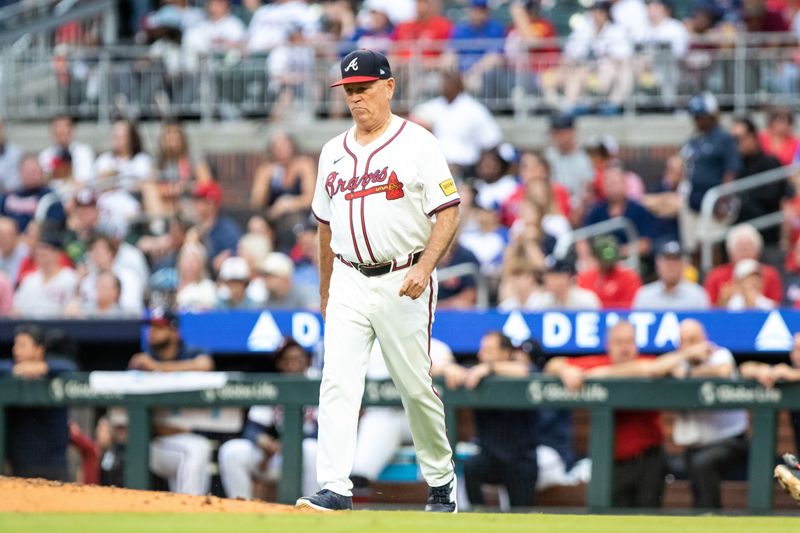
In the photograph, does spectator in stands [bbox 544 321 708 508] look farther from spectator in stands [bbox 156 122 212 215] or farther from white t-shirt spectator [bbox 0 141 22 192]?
white t-shirt spectator [bbox 0 141 22 192]

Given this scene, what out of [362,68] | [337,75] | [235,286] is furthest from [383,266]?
[337,75]

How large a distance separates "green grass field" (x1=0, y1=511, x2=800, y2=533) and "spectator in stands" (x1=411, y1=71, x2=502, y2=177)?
7.82 metres

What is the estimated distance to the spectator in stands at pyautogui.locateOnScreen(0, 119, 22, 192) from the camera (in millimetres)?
15594

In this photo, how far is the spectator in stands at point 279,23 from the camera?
1634 centimetres

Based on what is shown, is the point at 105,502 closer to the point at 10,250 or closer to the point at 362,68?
the point at 362,68

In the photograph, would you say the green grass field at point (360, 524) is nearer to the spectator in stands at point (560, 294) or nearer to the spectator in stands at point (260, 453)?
the spectator in stands at point (260, 453)

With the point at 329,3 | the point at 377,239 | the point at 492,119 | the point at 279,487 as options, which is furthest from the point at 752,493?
the point at 329,3

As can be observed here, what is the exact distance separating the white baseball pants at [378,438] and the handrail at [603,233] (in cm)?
265

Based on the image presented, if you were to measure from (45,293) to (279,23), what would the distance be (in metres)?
4.92

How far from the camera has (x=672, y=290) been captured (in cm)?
1105

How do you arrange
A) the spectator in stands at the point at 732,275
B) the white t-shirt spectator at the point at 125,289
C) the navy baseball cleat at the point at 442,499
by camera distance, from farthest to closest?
the white t-shirt spectator at the point at 125,289, the spectator in stands at the point at 732,275, the navy baseball cleat at the point at 442,499

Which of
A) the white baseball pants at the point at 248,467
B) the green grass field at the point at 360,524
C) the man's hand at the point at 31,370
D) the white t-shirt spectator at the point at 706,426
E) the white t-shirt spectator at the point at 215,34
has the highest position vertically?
the white t-shirt spectator at the point at 215,34

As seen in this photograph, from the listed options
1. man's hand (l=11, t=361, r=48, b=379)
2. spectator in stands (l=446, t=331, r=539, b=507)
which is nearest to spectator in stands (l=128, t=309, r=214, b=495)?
man's hand (l=11, t=361, r=48, b=379)

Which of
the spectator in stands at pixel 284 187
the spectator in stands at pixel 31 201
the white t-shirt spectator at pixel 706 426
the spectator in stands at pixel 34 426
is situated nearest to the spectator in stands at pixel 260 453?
the spectator in stands at pixel 34 426
